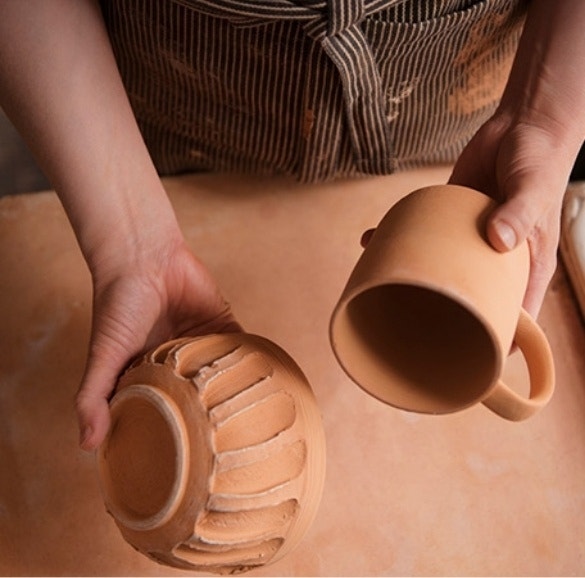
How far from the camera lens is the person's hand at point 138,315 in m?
0.67

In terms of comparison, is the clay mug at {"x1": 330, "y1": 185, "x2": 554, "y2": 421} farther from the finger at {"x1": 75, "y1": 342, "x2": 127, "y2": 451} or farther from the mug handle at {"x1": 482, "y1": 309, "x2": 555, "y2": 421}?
the finger at {"x1": 75, "y1": 342, "x2": 127, "y2": 451}

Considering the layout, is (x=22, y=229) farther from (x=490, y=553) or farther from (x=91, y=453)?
(x=490, y=553)

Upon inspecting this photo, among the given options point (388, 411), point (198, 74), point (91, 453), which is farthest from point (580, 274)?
point (91, 453)

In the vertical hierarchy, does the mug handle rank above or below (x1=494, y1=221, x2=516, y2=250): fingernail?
below

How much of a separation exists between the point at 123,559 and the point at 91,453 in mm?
119

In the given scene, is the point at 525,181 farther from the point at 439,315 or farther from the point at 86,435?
the point at 86,435

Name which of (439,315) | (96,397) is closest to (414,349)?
(439,315)

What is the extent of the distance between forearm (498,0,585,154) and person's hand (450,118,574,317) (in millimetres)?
16

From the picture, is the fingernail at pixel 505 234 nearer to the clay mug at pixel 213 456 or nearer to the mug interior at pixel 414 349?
the mug interior at pixel 414 349

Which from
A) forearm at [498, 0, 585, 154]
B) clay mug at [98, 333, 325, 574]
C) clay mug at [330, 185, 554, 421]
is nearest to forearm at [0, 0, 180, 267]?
clay mug at [98, 333, 325, 574]

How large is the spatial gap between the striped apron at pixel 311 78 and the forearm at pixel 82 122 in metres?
0.07

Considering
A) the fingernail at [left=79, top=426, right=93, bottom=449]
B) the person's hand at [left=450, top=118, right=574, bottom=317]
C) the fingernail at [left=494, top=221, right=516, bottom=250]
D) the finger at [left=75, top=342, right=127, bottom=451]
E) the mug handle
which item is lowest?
the fingernail at [left=79, top=426, right=93, bottom=449]

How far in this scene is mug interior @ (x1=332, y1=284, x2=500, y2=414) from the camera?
58 cm

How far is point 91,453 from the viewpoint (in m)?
0.84
